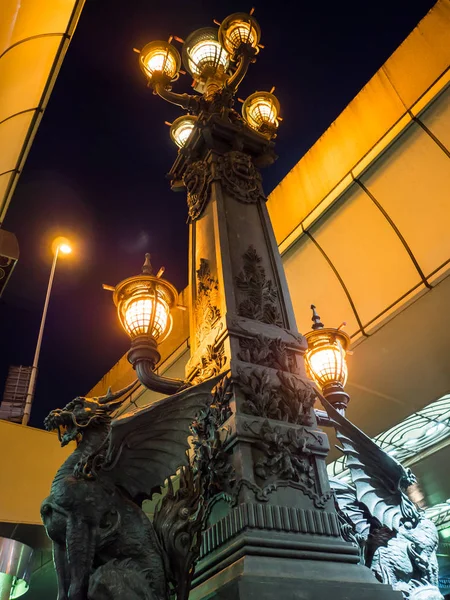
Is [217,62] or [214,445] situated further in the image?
[217,62]

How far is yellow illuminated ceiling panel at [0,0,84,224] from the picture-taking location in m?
4.39

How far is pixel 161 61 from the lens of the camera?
5.68 m

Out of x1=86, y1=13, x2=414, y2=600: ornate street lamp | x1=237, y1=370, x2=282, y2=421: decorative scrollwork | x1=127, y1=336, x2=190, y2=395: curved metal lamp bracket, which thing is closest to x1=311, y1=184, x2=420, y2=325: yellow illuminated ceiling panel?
x1=86, y1=13, x2=414, y2=600: ornate street lamp

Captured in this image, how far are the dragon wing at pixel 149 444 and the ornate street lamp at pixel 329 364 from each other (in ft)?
6.84

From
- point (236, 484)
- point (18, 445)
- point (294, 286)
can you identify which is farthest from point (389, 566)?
point (294, 286)

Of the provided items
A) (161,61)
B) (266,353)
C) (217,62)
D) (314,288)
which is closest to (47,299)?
(314,288)

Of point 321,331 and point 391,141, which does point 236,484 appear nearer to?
point 321,331

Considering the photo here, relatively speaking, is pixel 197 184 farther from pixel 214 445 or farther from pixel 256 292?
pixel 214 445

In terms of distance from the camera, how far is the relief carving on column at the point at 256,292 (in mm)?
3410

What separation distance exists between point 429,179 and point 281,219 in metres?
2.79

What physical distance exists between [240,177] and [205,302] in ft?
4.73

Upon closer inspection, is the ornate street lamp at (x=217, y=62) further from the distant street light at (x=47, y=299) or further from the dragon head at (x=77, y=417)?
the distant street light at (x=47, y=299)

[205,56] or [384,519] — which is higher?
[205,56]

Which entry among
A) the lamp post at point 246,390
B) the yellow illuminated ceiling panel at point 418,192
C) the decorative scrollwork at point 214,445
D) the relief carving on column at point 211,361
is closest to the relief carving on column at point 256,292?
the lamp post at point 246,390
